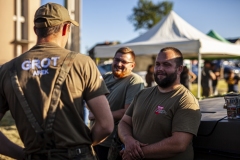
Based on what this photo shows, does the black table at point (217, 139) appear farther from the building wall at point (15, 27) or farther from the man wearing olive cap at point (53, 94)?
the building wall at point (15, 27)

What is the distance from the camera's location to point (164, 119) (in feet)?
9.25

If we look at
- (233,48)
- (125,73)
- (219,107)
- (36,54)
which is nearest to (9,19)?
(233,48)

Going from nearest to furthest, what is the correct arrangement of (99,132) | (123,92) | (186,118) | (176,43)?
(99,132), (186,118), (123,92), (176,43)

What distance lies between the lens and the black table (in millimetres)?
2611

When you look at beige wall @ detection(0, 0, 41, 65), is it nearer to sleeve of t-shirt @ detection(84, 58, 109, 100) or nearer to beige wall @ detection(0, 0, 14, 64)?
beige wall @ detection(0, 0, 14, 64)

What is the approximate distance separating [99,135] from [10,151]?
51cm

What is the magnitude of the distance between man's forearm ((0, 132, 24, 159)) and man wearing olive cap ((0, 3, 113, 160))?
8 cm

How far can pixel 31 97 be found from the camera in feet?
6.31

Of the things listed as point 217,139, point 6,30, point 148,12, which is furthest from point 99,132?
point 148,12

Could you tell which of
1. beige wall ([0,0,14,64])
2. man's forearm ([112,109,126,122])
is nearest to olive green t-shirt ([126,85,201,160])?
man's forearm ([112,109,126,122])

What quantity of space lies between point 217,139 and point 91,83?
123cm

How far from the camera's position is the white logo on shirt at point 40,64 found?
1.93 meters

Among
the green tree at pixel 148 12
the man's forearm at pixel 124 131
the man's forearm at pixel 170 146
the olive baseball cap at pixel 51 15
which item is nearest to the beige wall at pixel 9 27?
the man's forearm at pixel 124 131

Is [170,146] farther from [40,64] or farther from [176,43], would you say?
[176,43]
